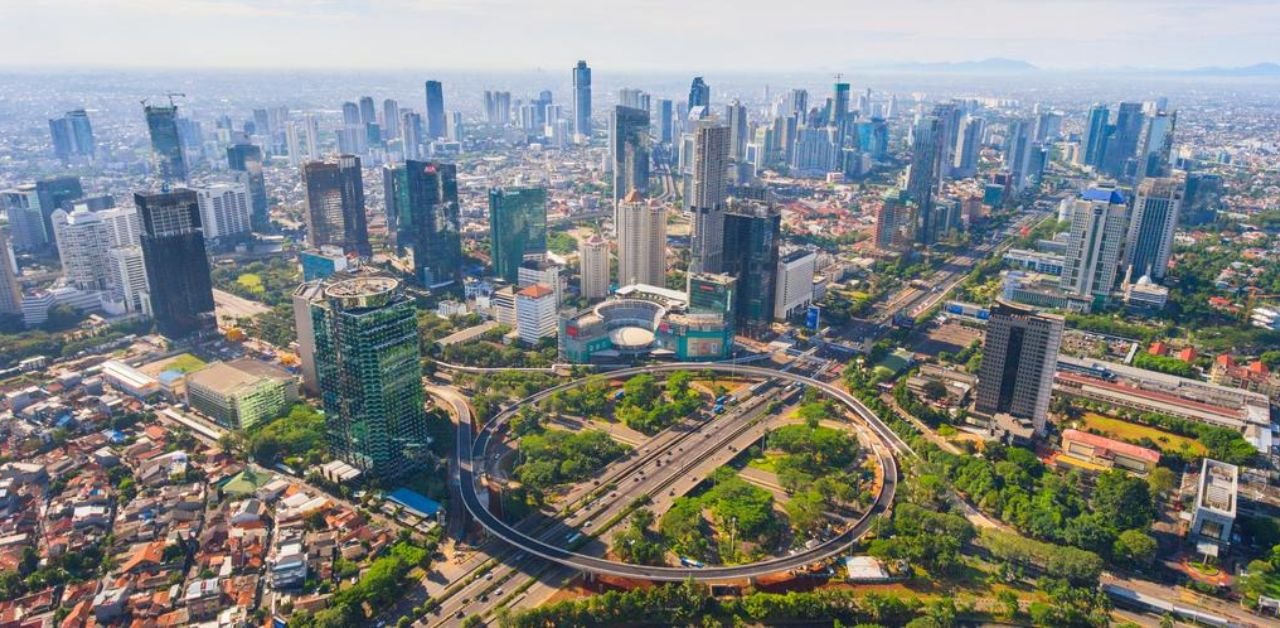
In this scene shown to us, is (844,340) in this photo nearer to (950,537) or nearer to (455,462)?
(950,537)

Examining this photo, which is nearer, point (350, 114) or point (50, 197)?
point (50, 197)

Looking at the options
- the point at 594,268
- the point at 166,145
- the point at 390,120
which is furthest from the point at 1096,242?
the point at 390,120

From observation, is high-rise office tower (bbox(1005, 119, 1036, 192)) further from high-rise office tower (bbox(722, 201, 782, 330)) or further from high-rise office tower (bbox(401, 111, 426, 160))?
high-rise office tower (bbox(401, 111, 426, 160))

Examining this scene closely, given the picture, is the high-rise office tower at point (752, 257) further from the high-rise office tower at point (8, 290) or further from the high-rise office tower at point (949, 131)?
the high-rise office tower at point (949, 131)

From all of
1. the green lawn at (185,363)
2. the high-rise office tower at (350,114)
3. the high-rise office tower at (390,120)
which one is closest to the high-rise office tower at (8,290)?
the green lawn at (185,363)

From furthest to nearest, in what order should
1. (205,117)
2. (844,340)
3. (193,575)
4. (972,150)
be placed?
(205,117), (972,150), (844,340), (193,575)

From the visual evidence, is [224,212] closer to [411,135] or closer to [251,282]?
[251,282]

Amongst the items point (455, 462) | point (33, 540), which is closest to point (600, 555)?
point (455, 462)
